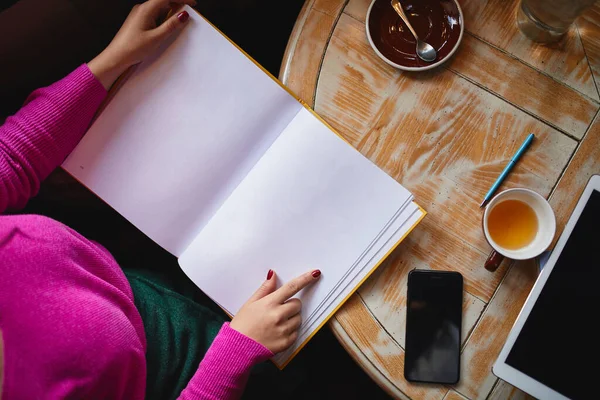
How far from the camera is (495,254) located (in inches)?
25.2

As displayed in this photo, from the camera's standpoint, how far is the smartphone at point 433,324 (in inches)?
25.0

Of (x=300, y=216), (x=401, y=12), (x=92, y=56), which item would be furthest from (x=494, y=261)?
(x=92, y=56)

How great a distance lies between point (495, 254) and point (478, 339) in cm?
12

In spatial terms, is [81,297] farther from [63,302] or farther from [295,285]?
[295,285]

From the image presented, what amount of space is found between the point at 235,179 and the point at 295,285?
0.19 meters

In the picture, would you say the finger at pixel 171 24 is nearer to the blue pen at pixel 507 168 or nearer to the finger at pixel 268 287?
the finger at pixel 268 287

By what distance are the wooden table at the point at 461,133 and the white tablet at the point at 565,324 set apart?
55 mm

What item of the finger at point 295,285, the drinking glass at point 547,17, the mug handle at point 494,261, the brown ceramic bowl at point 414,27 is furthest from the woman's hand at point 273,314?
the drinking glass at point 547,17

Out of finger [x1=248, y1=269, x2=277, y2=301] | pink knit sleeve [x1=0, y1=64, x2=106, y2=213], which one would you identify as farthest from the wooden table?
pink knit sleeve [x1=0, y1=64, x2=106, y2=213]

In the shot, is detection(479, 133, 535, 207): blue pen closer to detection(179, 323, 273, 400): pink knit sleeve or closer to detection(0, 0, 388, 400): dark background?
detection(179, 323, 273, 400): pink knit sleeve

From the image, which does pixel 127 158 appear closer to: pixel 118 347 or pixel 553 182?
pixel 118 347

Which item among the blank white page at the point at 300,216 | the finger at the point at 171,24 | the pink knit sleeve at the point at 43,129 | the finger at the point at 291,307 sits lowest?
the finger at the point at 291,307

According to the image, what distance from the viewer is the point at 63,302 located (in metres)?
0.64

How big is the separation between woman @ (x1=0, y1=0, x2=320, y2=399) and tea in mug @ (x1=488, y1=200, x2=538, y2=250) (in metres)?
0.27
